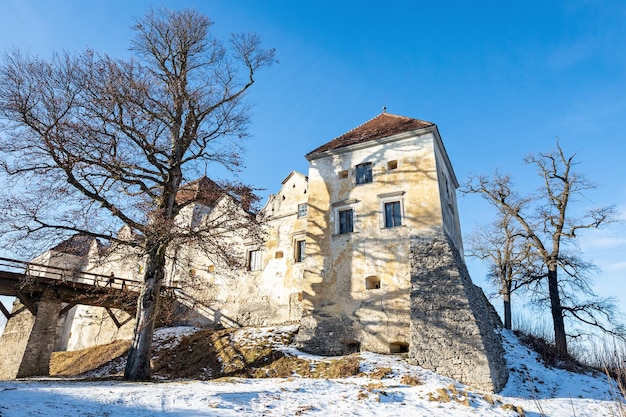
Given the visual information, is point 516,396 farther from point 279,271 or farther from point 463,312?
point 279,271

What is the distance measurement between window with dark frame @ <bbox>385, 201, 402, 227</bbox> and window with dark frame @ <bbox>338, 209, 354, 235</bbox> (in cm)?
145

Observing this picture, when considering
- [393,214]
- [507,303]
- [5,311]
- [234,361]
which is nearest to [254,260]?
[234,361]

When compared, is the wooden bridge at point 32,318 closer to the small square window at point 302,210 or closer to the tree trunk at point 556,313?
the small square window at point 302,210

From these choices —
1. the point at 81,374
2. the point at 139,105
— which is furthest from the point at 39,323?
the point at 139,105

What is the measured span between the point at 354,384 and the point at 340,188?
8703 millimetres

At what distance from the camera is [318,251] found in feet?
53.9

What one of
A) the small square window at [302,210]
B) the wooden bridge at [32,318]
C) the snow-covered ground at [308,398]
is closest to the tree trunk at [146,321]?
the snow-covered ground at [308,398]

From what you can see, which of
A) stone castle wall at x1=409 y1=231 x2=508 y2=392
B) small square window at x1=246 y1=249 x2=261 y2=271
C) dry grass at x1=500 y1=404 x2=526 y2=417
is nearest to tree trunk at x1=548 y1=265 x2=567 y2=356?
stone castle wall at x1=409 y1=231 x2=508 y2=392

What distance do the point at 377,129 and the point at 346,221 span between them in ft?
15.3

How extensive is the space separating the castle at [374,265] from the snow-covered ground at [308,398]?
1272mm

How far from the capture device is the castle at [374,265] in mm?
12766

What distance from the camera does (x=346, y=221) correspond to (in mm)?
16594

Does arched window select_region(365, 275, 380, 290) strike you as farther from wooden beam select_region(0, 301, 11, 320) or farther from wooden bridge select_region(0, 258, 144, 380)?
wooden beam select_region(0, 301, 11, 320)

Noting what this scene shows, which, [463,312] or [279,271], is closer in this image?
[463,312]
